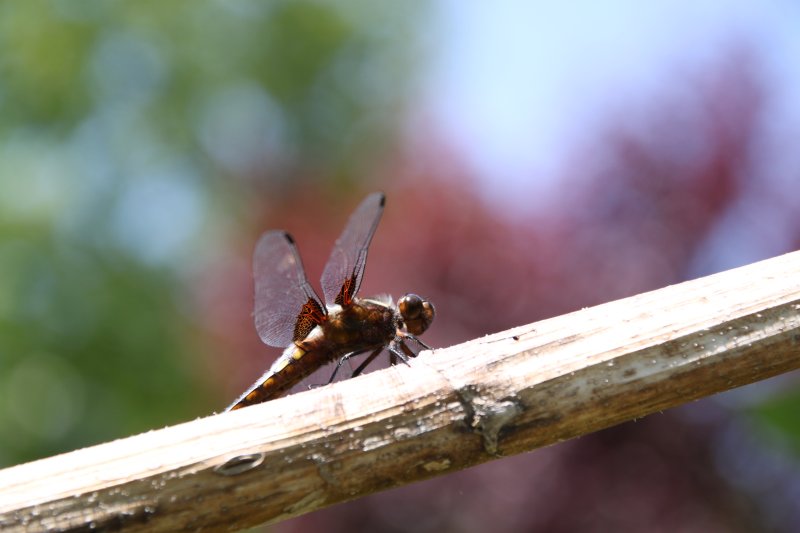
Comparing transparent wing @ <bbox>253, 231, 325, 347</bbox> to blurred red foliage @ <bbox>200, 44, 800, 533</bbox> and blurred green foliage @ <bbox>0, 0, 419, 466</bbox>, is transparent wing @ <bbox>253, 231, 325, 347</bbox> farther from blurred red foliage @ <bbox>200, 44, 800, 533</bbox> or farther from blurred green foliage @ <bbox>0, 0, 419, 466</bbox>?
blurred green foliage @ <bbox>0, 0, 419, 466</bbox>

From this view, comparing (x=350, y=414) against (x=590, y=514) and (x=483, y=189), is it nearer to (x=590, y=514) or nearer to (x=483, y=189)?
(x=590, y=514)

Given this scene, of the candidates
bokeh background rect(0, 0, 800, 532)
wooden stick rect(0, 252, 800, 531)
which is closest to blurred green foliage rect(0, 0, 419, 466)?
bokeh background rect(0, 0, 800, 532)

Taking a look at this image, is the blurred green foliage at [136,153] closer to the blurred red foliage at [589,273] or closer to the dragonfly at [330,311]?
the blurred red foliage at [589,273]

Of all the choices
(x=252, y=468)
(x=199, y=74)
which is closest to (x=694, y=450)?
(x=252, y=468)

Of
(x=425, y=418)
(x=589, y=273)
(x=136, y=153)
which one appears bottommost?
(x=136, y=153)

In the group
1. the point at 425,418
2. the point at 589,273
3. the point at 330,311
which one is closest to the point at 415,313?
the point at 330,311

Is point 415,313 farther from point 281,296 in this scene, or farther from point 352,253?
point 281,296

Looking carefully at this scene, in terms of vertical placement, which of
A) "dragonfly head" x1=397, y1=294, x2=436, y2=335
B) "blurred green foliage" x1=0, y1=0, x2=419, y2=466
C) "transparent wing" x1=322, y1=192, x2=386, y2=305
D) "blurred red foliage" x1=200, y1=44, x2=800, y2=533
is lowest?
"blurred green foliage" x1=0, y1=0, x2=419, y2=466
